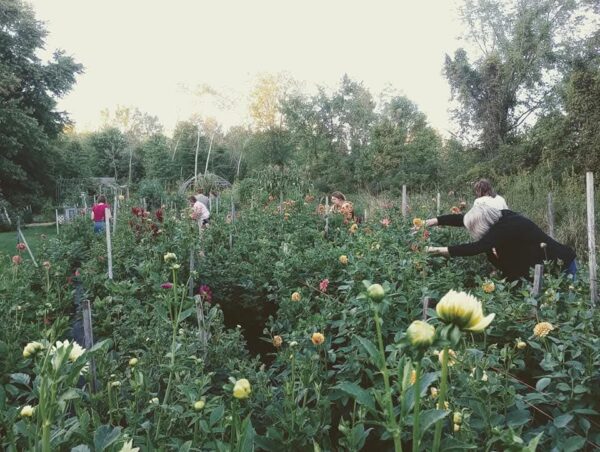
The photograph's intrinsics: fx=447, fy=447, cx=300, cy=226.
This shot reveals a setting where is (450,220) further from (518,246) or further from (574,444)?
(574,444)

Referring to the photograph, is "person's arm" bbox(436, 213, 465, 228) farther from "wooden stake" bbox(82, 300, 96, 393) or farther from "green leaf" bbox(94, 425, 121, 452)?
"green leaf" bbox(94, 425, 121, 452)

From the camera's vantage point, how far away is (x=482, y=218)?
3.01m

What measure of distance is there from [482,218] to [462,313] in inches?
105

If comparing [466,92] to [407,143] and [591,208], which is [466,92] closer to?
[407,143]

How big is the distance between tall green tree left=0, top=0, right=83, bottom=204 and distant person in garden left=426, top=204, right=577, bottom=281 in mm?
15734

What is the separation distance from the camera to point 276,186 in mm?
11562

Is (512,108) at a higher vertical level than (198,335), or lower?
higher

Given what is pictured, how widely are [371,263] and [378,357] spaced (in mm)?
2396

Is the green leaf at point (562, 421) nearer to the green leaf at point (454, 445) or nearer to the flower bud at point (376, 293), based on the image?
the green leaf at point (454, 445)

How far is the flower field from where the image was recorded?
746mm

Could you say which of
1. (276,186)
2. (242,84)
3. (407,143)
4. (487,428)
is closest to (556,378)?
(487,428)

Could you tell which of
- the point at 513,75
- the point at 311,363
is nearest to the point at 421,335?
the point at 311,363

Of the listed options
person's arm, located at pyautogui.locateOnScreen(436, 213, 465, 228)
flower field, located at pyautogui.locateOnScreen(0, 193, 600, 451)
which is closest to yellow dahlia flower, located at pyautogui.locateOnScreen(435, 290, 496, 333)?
flower field, located at pyautogui.locateOnScreen(0, 193, 600, 451)

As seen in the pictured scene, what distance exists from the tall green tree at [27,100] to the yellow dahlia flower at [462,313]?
17005 mm
